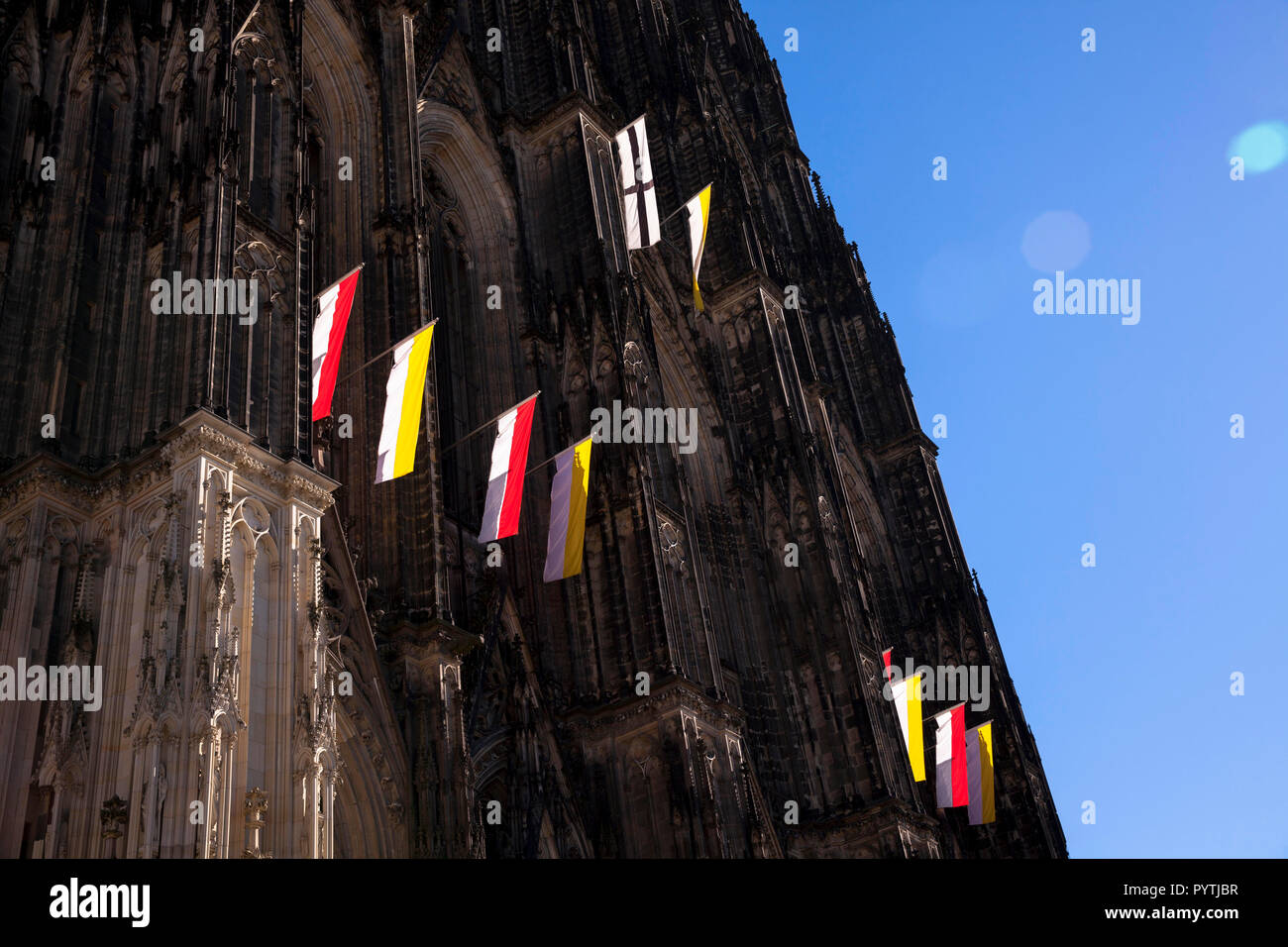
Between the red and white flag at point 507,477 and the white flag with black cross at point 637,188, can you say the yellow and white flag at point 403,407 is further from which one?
the white flag with black cross at point 637,188

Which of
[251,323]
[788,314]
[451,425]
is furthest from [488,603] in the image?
[788,314]

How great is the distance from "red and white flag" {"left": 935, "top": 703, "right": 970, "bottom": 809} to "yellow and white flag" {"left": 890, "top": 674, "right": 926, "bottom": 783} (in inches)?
27.2

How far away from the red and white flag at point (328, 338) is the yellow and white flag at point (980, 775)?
23.3m

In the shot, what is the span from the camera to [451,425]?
2517cm

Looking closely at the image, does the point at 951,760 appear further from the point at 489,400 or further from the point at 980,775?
the point at 489,400

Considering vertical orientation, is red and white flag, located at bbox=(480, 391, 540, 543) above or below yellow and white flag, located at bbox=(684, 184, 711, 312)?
below

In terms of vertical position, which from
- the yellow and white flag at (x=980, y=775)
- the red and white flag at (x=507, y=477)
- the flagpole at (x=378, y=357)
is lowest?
the yellow and white flag at (x=980, y=775)

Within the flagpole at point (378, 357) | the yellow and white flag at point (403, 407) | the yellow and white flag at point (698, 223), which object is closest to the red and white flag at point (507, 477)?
the yellow and white flag at point (403, 407)

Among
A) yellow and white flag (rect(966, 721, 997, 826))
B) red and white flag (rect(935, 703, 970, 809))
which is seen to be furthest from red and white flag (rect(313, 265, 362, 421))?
yellow and white flag (rect(966, 721, 997, 826))

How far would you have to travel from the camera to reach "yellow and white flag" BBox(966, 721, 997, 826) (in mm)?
33688

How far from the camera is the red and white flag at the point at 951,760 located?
31.2 m

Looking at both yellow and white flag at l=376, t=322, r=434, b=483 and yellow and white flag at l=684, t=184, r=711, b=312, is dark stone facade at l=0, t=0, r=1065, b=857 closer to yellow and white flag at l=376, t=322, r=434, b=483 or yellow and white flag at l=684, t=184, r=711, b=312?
yellow and white flag at l=376, t=322, r=434, b=483

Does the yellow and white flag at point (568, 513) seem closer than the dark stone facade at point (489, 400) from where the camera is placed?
No
